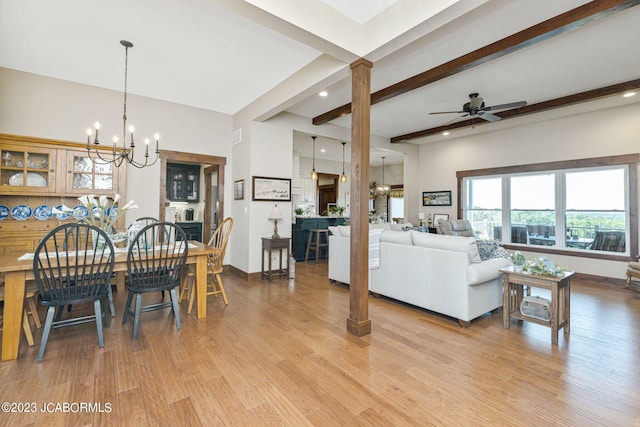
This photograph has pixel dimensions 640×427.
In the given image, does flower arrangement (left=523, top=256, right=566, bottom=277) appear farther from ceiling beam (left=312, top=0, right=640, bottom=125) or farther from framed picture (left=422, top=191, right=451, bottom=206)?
framed picture (left=422, top=191, right=451, bottom=206)

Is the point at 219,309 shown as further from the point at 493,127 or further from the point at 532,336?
the point at 493,127

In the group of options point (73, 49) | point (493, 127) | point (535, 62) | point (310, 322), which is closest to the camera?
point (310, 322)

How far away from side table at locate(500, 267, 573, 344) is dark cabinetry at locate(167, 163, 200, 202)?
23.4 feet

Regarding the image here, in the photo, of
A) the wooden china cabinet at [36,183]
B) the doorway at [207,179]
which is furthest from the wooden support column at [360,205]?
the wooden china cabinet at [36,183]

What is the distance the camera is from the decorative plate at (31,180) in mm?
3703

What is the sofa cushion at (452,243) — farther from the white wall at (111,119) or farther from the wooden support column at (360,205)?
the white wall at (111,119)

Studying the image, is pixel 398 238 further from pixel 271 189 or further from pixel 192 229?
pixel 192 229

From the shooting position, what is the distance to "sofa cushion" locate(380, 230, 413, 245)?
3666 millimetres

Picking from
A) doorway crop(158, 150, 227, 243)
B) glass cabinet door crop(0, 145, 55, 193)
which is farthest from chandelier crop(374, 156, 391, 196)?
glass cabinet door crop(0, 145, 55, 193)

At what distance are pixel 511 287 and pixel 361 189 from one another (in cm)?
197

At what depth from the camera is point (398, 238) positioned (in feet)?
12.4

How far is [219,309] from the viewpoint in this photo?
3477 mm

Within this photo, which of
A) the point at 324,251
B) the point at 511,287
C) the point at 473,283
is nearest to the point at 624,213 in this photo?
the point at 511,287

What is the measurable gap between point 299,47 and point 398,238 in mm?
2595
